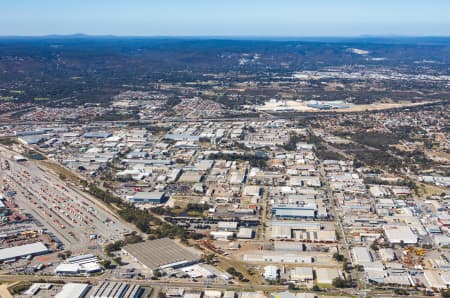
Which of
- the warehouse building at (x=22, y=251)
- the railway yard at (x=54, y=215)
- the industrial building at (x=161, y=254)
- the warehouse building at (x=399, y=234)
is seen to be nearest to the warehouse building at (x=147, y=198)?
the railway yard at (x=54, y=215)

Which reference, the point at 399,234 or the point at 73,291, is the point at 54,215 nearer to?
the point at 73,291

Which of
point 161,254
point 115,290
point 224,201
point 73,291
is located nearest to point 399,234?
point 224,201

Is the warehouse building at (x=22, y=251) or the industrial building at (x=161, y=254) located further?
the warehouse building at (x=22, y=251)

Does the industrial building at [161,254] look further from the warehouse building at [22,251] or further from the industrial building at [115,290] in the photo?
the warehouse building at [22,251]

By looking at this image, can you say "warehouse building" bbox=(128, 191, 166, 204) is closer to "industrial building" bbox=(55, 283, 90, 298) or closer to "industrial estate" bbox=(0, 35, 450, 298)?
"industrial estate" bbox=(0, 35, 450, 298)

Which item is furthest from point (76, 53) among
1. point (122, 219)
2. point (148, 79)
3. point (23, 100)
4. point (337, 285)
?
point (337, 285)
